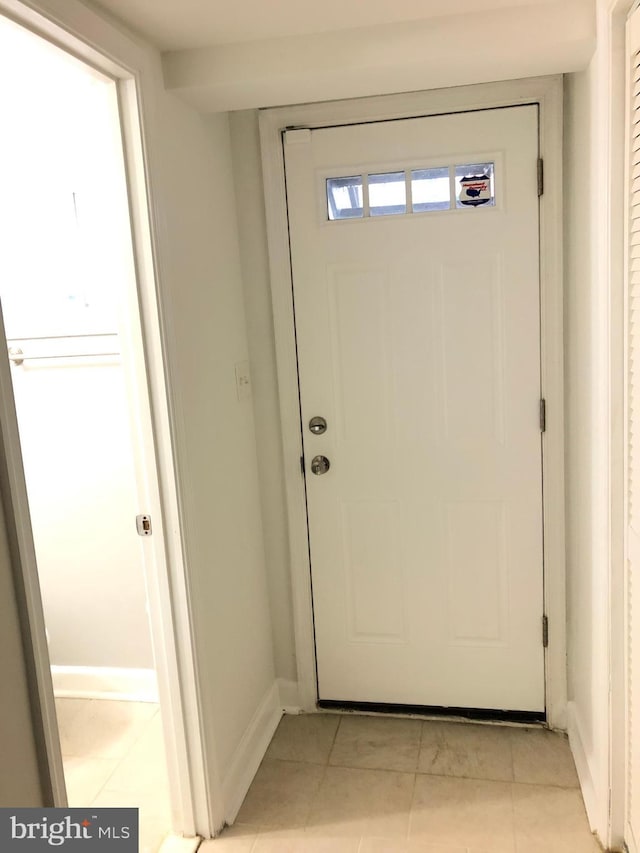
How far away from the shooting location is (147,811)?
223cm

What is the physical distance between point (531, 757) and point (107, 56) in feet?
7.68

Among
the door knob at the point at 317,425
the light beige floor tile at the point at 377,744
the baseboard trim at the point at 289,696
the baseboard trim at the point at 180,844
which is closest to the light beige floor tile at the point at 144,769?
the baseboard trim at the point at 180,844

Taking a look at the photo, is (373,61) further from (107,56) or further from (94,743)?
(94,743)

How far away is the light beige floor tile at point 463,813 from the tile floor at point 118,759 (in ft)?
2.51

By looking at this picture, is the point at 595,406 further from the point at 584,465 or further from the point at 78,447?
the point at 78,447

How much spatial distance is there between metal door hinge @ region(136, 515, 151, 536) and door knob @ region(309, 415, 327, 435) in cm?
76

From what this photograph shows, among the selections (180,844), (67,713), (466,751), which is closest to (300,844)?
(180,844)

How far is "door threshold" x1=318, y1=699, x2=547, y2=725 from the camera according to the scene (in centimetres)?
253

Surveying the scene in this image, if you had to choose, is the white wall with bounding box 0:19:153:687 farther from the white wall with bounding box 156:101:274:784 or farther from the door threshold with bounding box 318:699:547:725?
the door threshold with bounding box 318:699:547:725

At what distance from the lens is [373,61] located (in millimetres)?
1827

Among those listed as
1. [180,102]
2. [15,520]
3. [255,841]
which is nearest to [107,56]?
[180,102]

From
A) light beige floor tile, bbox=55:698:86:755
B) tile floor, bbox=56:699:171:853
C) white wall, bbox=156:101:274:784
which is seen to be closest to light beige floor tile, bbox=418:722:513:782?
white wall, bbox=156:101:274:784

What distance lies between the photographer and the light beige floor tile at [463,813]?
2.03m

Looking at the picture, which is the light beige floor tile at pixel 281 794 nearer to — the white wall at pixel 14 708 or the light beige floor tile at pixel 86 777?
the light beige floor tile at pixel 86 777
